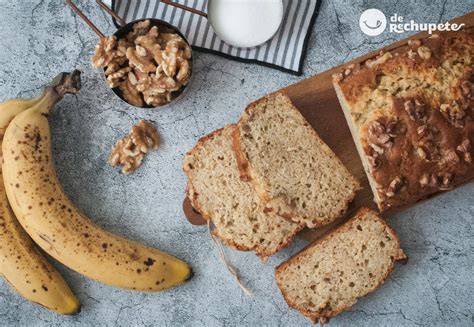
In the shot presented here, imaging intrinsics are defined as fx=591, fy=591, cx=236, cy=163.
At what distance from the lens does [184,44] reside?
10.6ft

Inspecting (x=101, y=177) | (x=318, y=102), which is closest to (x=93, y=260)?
(x=101, y=177)

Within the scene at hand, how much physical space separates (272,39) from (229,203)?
99 cm

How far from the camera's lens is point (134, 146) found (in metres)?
3.44

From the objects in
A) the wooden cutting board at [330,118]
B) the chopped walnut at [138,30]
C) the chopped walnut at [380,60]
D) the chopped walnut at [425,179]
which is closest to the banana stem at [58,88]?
the chopped walnut at [138,30]

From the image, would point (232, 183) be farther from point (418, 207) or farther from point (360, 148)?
point (418, 207)

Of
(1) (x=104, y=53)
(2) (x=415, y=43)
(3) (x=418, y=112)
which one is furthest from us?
(1) (x=104, y=53)

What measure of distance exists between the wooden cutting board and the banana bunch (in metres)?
0.94

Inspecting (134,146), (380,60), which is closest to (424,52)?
(380,60)

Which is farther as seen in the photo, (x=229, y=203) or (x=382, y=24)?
(x=382, y=24)

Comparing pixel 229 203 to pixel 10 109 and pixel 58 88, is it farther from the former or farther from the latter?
pixel 10 109

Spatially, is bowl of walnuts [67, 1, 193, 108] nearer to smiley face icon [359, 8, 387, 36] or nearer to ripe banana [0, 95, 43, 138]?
ripe banana [0, 95, 43, 138]

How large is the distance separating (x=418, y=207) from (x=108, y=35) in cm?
209

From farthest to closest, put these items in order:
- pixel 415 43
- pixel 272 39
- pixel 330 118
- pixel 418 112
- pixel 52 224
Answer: pixel 272 39
pixel 330 118
pixel 52 224
pixel 415 43
pixel 418 112

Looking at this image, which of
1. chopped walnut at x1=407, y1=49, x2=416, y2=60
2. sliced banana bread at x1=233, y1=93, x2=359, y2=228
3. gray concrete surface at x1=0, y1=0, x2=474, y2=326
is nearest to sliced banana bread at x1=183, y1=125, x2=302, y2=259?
sliced banana bread at x1=233, y1=93, x2=359, y2=228
